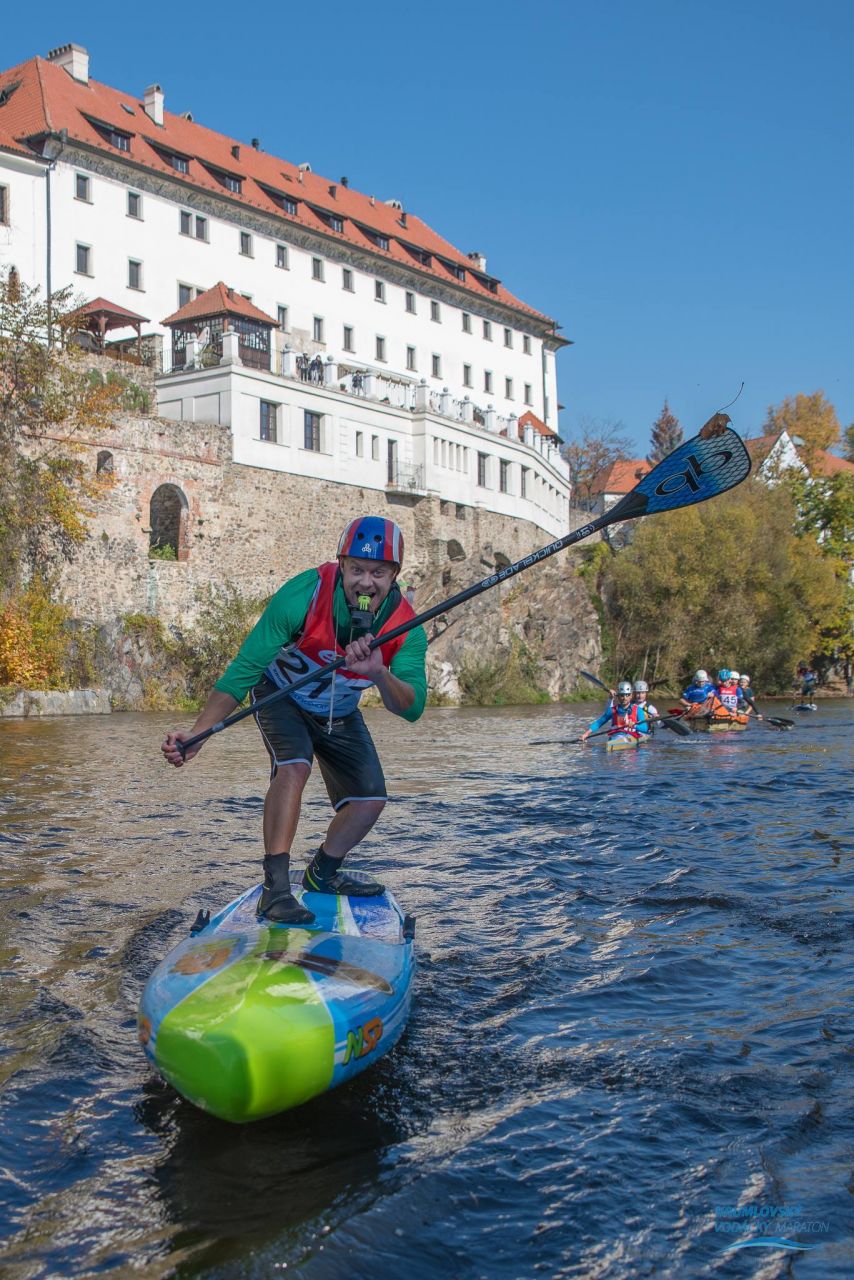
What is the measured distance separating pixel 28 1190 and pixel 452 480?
48.8 m

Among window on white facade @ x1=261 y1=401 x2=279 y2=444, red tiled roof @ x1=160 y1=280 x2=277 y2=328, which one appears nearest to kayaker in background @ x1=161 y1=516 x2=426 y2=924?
window on white facade @ x1=261 y1=401 x2=279 y2=444

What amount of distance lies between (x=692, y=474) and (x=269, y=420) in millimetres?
36151

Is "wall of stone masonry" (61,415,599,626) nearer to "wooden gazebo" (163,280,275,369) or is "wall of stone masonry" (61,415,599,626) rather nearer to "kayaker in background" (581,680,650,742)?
"wooden gazebo" (163,280,275,369)

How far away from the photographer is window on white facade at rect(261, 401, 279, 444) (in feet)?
139

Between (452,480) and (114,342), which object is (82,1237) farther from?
(452,480)

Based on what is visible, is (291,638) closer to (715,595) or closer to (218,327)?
(218,327)

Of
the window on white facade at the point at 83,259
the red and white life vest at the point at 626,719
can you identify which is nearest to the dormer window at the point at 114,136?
the window on white facade at the point at 83,259

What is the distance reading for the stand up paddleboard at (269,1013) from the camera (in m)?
4.20

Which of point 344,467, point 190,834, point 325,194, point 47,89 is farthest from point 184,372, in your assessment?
point 190,834

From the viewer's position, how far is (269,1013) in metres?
4.38

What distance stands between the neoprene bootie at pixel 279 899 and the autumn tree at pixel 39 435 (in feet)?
95.7

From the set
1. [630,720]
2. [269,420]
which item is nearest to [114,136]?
[269,420]

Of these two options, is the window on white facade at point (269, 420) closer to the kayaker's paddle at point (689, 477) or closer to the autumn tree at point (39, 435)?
the autumn tree at point (39, 435)

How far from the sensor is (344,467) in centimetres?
4603
